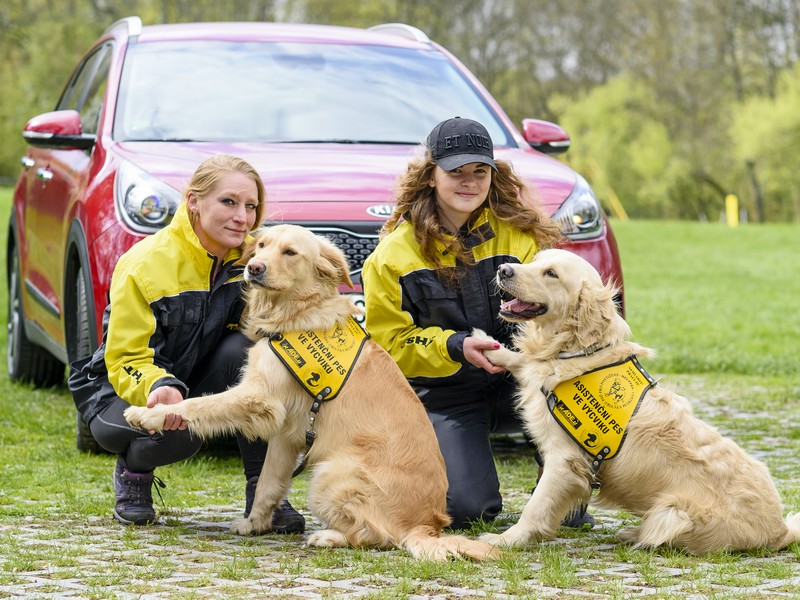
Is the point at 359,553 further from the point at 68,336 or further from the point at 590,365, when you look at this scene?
the point at 68,336

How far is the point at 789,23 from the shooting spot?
42688 millimetres

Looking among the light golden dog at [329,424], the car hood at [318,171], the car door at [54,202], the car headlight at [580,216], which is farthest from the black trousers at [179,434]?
the car headlight at [580,216]

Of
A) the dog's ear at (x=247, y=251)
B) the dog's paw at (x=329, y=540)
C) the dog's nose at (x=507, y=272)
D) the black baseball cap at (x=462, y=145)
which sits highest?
the black baseball cap at (x=462, y=145)

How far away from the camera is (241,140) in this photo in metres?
6.24

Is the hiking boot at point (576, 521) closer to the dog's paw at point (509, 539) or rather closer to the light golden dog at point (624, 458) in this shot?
the light golden dog at point (624, 458)

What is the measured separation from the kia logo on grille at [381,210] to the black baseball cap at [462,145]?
27.5 inches

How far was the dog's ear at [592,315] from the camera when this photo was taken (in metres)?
4.38

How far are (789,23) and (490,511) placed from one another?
4192cm

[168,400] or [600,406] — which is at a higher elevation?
[600,406]

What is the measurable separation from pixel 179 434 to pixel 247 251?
81 cm

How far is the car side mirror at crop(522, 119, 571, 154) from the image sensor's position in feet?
22.5

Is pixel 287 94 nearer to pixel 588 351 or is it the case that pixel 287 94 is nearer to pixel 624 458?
pixel 588 351

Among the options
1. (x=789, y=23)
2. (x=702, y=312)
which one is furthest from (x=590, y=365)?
(x=789, y=23)

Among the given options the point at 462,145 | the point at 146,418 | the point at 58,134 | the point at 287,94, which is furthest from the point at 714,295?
the point at 146,418
